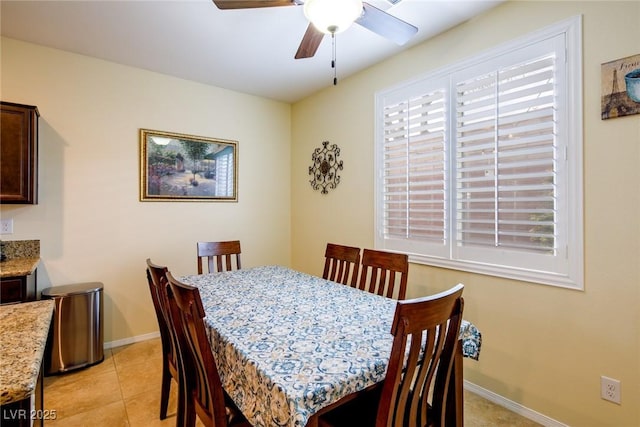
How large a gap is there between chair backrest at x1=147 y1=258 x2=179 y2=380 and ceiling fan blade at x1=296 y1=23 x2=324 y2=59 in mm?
1489

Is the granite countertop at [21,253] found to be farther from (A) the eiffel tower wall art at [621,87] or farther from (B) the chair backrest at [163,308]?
(A) the eiffel tower wall art at [621,87]

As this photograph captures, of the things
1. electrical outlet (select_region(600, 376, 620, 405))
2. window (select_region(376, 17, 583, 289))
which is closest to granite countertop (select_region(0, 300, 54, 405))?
window (select_region(376, 17, 583, 289))

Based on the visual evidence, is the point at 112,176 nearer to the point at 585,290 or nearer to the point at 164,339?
the point at 164,339

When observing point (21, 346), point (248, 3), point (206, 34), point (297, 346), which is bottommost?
point (297, 346)

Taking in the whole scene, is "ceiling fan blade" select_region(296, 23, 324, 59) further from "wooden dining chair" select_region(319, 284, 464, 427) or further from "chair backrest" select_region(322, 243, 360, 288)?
"wooden dining chair" select_region(319, 284, 464, 427)

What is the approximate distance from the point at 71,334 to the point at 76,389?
438 mm

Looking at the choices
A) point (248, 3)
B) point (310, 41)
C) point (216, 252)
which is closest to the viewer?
point (248, 3)

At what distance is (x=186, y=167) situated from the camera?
10.9ft

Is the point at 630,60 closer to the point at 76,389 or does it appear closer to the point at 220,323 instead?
the point at 220,323

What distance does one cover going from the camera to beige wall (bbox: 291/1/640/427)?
5.23 ft

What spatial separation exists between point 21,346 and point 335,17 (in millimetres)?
1738

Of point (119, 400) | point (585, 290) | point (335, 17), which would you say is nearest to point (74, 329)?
point (119, 400)

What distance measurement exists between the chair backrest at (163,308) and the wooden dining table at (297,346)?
0.69 ft

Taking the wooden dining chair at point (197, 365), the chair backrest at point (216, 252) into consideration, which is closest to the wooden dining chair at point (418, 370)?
the wooden dining chair at point (197, 365)
